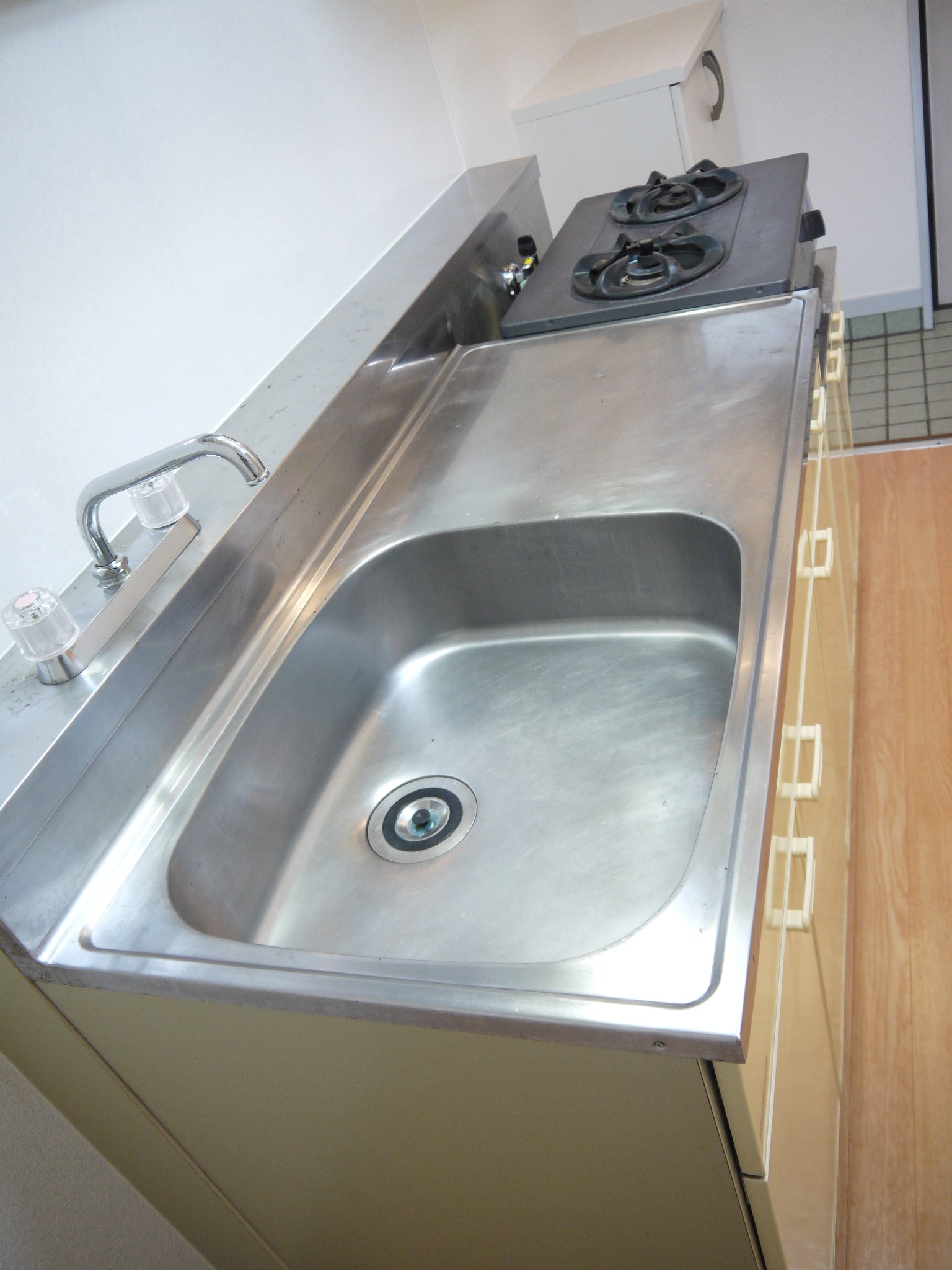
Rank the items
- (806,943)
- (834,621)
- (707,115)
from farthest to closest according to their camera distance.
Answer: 1. (707,115)
2. (834,621)
3. (806,943)

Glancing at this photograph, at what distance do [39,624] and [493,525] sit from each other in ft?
1.84

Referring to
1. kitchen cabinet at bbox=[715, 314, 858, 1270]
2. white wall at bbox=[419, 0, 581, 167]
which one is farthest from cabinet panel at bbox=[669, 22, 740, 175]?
kitchen cabinet at bbox=[715, 314, 858, 1270]

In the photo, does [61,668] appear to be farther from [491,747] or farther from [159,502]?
[491,747]


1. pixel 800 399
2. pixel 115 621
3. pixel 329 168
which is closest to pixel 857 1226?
pixel 800 399

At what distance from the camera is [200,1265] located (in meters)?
1.25

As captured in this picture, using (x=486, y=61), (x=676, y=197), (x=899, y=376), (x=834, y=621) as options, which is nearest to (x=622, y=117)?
(x=486, y=61)

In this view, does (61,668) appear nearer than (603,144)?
Yes

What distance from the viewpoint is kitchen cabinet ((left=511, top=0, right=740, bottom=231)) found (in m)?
2.49

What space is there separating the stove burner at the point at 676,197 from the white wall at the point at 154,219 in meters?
0.53

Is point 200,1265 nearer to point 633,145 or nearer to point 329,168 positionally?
point 329,168

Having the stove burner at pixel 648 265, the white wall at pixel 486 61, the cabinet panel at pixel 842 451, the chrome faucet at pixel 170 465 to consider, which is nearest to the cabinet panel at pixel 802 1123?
the chrome faucet at pixel 170 465

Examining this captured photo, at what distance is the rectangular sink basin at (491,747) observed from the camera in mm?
1001

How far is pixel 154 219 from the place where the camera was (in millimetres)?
1296

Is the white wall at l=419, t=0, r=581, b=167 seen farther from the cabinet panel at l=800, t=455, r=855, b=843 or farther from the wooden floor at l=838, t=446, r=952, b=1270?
the wooden floor at l=838, t=446, r=952, b=1270
